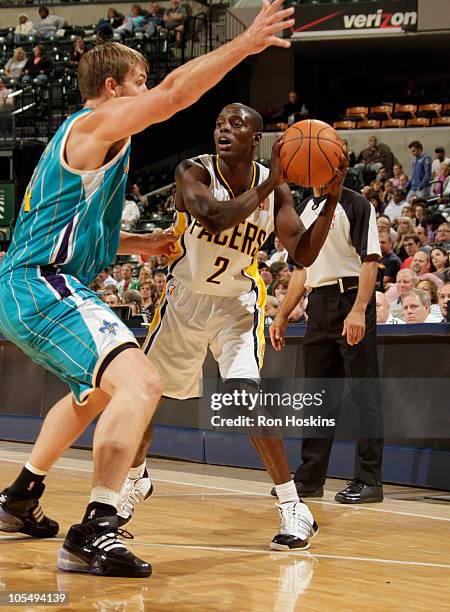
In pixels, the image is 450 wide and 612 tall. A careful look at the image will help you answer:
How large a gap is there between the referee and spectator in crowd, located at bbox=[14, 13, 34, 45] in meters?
18.7

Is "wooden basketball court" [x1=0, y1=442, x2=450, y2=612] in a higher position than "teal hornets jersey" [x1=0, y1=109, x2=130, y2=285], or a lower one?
lower

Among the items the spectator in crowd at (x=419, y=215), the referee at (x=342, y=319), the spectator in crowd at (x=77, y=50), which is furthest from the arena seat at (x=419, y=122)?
the referee at (x=342, y=319)

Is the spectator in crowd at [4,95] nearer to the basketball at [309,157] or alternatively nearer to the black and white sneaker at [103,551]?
the basketball at [309,157]

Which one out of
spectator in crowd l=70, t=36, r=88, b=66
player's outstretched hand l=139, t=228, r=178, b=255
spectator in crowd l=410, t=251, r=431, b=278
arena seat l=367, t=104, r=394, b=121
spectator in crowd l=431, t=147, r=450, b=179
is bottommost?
spectator in crowd l=410, t=251, r=431, b=278

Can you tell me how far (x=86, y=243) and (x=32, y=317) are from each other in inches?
14.7

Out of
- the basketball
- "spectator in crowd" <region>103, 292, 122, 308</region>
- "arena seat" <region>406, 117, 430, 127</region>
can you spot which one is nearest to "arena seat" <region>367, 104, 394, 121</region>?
"arena seat" <region>406, 117, 430, 127</region>

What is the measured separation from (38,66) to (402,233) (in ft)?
39.5

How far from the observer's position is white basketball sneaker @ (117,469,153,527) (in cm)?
481

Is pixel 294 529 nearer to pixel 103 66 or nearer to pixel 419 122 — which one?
pixel 103 66

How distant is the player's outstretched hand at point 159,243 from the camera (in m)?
4.87

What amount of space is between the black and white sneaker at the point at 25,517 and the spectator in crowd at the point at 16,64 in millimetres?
18684

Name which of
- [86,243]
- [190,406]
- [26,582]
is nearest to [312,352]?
[190,406]

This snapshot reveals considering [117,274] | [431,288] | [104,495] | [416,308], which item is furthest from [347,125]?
[104,495]
